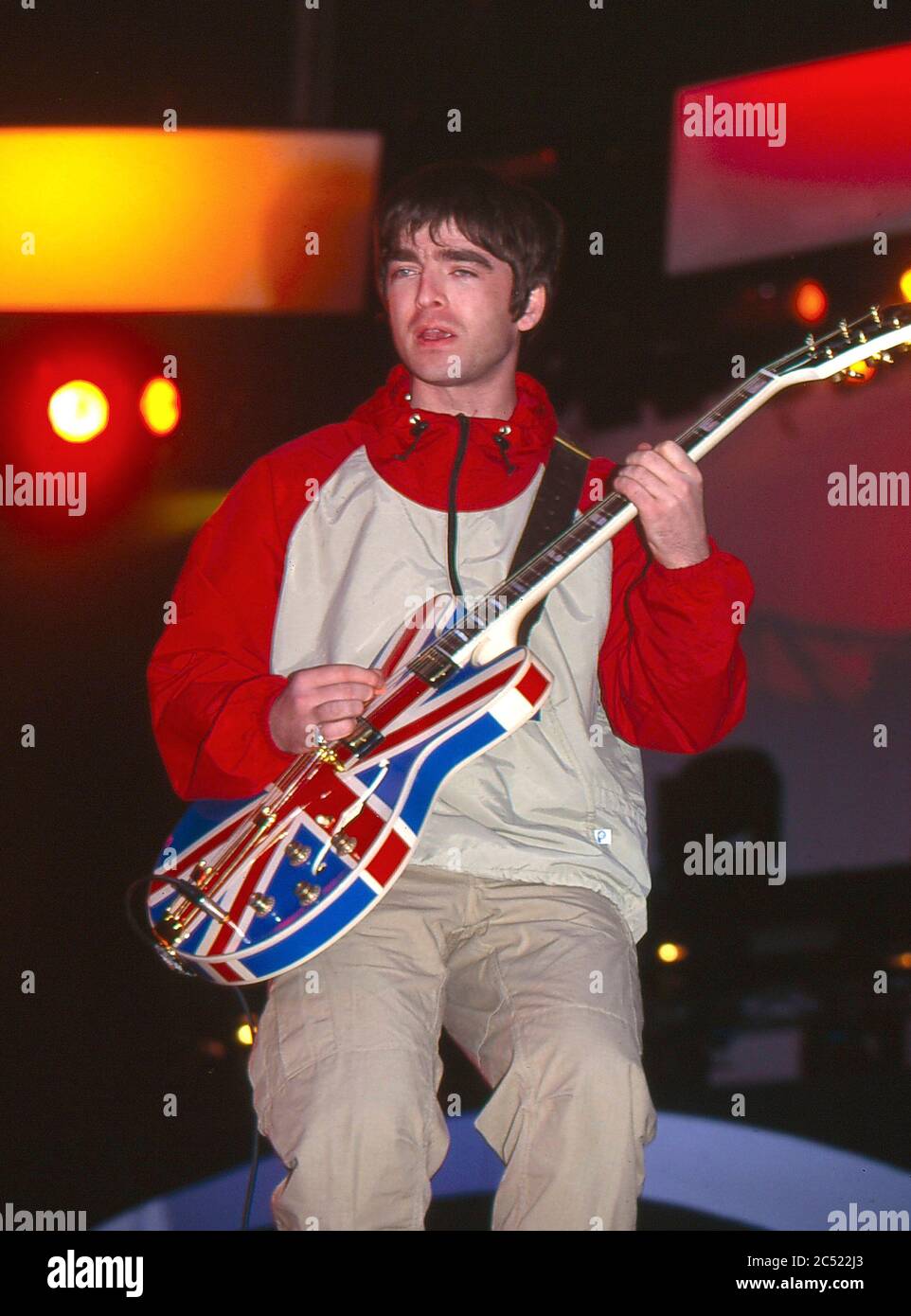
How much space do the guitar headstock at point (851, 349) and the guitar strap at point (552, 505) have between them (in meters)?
0.39

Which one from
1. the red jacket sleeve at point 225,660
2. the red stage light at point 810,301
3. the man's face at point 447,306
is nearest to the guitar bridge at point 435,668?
the red jacket sleeve at point 225,660

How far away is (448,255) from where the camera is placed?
2.68 meters

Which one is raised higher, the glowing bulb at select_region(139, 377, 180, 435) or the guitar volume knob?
the glowing bulb at select_region(139, 377, 180, 435)

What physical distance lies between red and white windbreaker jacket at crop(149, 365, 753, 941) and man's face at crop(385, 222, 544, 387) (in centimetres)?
9

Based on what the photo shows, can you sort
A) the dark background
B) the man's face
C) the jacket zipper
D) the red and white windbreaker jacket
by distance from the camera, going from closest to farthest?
the red and white windbreaker jacket → the jacket zipper → the man's face → the dark background

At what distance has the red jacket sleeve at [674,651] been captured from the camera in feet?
A: 7.74

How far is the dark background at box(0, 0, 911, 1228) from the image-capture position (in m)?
3.22

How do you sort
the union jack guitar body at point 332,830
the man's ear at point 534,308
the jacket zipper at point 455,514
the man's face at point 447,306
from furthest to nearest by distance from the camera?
the man's ear at point 534,308 < the man's face at point 447,306 < the jacket zipper at point 455,514 < the union jack guitar body at point 332,830

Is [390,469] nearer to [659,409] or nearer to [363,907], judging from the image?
[363,907]

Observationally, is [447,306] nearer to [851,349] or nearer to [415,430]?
[415,430]

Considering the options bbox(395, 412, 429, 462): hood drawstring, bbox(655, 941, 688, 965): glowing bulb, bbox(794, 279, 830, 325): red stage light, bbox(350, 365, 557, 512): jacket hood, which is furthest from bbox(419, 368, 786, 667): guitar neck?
bbox(655, 941, 688, 965): glowing bulb

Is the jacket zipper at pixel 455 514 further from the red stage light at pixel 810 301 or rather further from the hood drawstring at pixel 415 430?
the red stage light at pixel 810 301

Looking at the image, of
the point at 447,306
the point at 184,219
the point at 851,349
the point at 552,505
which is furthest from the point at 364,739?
the point at 184,219

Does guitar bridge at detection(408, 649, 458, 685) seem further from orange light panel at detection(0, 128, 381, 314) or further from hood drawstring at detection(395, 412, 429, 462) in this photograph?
orange light panel at detection(0, 128, 381, 314)
